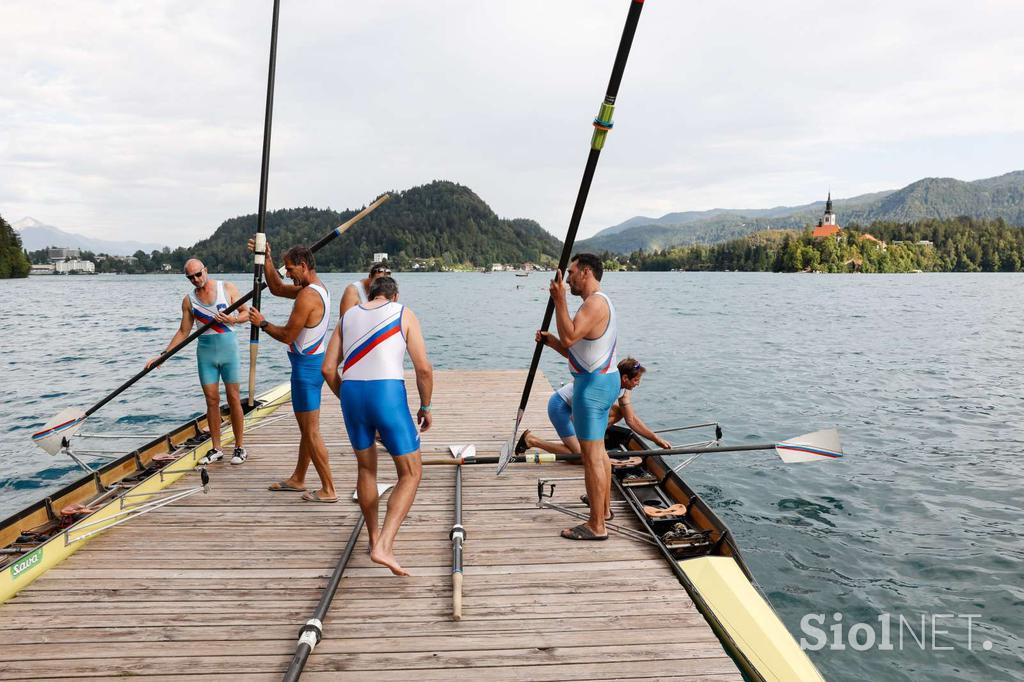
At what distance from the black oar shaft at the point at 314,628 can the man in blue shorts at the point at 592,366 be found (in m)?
2.18

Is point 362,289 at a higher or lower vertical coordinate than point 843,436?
higher

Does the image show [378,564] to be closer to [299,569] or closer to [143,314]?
[299,569]

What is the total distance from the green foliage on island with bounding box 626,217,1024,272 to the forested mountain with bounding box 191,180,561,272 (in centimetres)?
8512

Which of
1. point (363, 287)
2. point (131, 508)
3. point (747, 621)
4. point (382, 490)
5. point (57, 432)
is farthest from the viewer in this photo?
point (57, 432)

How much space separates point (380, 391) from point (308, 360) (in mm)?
1888

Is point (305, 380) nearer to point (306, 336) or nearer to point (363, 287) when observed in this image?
point (306, 336)

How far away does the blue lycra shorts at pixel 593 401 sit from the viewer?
17.1ft

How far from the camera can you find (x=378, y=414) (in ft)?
14.3

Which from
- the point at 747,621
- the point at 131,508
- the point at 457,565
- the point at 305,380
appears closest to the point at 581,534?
the point at 457,565

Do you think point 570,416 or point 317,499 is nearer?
point 317,499

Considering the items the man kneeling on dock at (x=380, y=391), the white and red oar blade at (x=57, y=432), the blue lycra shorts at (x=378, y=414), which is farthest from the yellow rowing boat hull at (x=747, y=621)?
the white and red oar blade at (x=57, y=432)

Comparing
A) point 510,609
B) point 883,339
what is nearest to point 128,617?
point 510,609

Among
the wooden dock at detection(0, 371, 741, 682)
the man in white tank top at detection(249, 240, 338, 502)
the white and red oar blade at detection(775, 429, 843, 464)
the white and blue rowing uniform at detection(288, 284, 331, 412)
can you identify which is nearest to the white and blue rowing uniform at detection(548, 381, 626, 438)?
the wooden dock at detection(0, 371, 741, 682)

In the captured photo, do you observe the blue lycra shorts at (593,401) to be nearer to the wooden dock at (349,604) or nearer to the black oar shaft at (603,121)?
the black oar shaft at (603,121)
